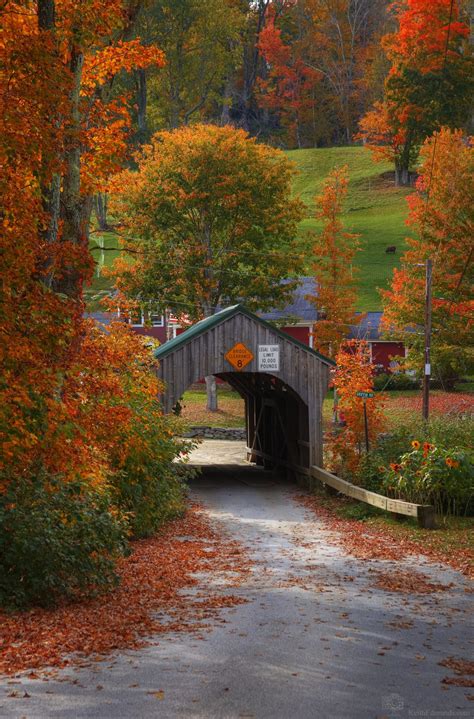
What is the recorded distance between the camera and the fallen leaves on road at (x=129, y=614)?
8647 millimetres

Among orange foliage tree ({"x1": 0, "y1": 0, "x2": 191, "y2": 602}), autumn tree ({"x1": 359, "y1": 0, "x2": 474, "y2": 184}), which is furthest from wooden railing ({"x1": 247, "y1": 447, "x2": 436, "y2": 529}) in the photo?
autumn tree ({"x1": 359, "y1": 0, "x2": 474, "y2": 184})

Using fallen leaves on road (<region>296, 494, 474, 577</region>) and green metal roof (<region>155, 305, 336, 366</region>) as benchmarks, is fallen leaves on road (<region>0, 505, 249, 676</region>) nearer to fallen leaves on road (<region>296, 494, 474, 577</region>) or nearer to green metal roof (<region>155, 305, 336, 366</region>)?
fallen leaves on road (<region>296, 494, 474, 577</region>)

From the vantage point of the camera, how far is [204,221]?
4697 centimetres

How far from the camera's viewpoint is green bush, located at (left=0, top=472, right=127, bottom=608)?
10.4 m

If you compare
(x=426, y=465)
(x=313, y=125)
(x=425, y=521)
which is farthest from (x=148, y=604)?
(x=313, y=125)

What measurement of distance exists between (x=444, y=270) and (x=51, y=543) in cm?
3383

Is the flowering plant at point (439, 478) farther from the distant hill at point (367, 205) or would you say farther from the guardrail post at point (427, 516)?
the distant hill at point (367, 205)

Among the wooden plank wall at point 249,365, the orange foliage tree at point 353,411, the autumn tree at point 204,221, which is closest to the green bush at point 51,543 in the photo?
the wooden plank wall at point 249,365

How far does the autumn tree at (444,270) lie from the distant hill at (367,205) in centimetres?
2100

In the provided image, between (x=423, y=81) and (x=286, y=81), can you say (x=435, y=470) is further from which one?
(x=286, y=81)

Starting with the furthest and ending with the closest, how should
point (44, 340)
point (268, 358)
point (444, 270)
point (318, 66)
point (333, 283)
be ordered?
1. point (318, 66)
2. point (333, 283)
3. point (444, 270)
4. point (268, 358)
5. point (44, 340)

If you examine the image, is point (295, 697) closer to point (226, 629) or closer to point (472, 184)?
point (226, 629)

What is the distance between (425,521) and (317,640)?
955 cm

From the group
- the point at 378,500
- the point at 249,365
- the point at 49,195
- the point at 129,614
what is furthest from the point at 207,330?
the point at 129,614
